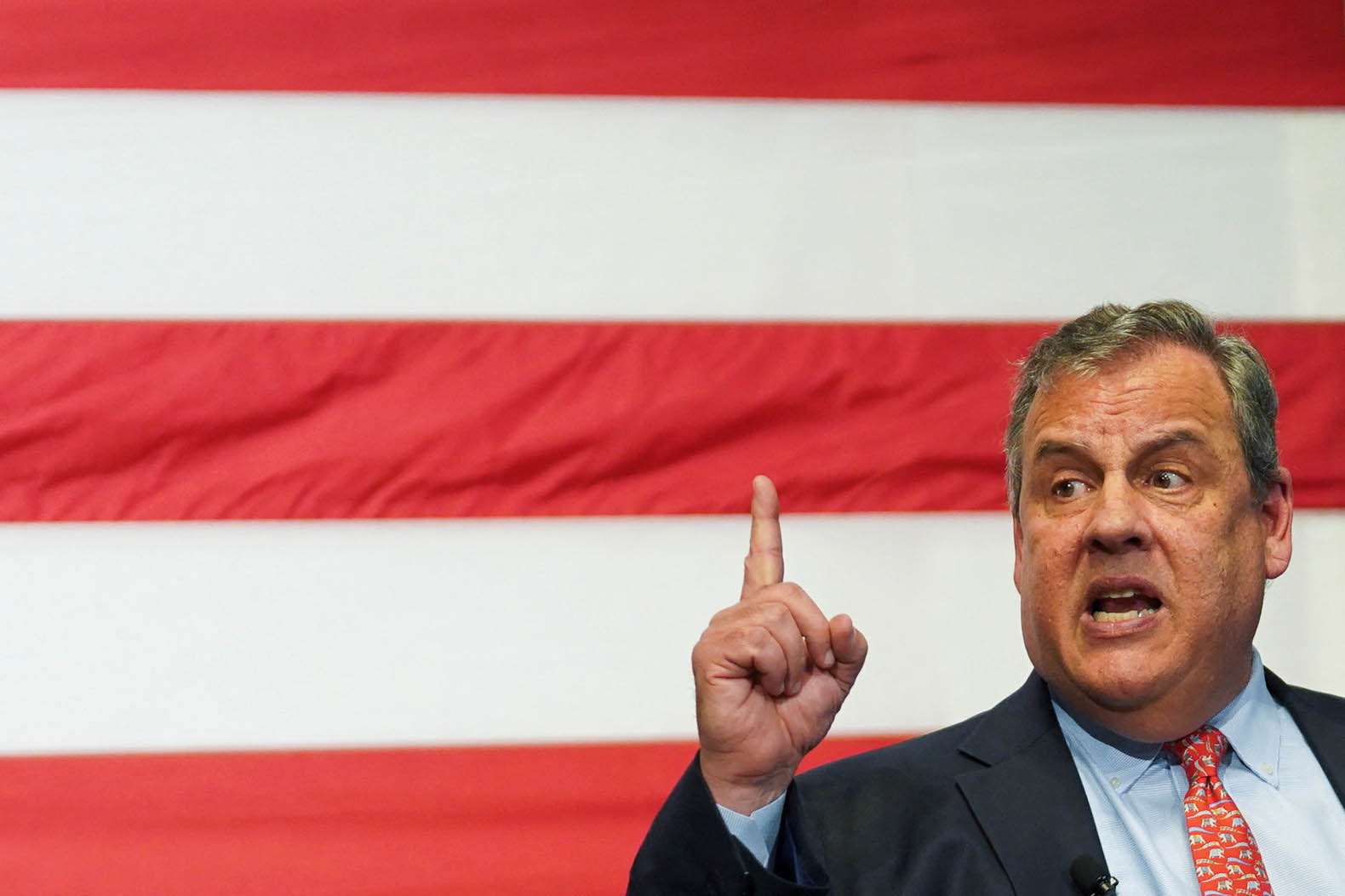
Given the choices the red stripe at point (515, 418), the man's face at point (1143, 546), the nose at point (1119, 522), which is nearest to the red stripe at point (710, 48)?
the red stripe at point (515, 418)

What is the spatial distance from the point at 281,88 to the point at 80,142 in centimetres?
30

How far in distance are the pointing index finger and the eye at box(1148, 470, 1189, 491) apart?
0.50 m

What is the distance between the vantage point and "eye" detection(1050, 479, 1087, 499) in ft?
5.55

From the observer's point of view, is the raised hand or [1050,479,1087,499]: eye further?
[1050,479,1087,499]: eye

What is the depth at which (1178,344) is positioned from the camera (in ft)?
5.67

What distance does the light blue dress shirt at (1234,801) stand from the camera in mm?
1604

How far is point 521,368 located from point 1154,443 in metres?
0.90

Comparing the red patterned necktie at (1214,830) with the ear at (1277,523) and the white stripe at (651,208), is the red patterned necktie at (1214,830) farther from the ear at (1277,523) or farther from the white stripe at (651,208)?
the white stripe at (651,208)

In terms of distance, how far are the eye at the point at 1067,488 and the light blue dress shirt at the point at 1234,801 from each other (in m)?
0.25

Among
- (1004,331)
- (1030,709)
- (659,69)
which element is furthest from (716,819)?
(659,69)

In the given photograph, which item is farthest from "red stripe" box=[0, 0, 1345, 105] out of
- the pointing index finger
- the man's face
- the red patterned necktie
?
the red patterned necktie

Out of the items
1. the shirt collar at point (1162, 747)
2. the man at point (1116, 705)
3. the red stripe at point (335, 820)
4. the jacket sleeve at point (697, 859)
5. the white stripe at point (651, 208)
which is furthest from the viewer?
the white stripe at point (651, 208)

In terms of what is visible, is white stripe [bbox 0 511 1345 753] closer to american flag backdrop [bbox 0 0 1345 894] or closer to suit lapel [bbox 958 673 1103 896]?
american flag backdrop [bbox 0 0 1345 894]

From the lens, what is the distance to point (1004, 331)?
7.21 ft
